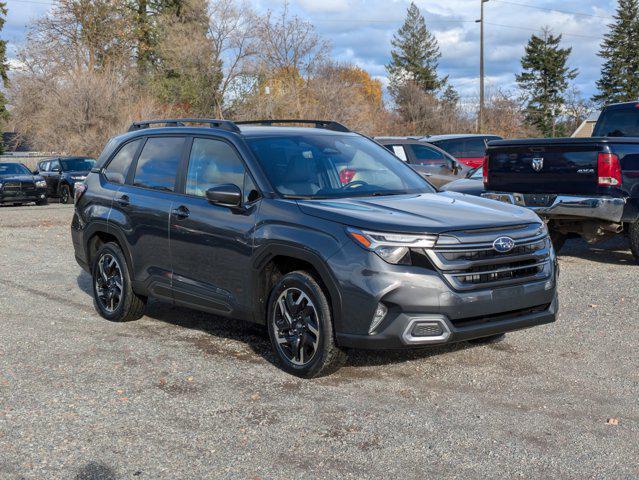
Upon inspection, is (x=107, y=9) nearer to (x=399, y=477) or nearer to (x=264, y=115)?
(x=264, y=115)

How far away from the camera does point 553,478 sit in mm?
3760

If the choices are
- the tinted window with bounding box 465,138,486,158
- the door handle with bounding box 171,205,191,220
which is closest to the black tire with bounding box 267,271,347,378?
the door handle with bounding box 171,205,191,220

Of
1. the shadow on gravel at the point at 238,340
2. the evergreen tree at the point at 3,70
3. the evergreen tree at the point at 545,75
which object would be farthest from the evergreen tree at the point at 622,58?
the shadow on gravel at the point at 238,340

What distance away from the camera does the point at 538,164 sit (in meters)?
9.90

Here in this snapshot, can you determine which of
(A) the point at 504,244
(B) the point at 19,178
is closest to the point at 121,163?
(A) the point at 504,244

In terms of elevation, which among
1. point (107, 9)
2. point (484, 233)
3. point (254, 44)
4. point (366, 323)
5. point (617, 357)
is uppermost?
point (107, 9)

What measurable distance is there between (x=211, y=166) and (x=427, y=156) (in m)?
10.1

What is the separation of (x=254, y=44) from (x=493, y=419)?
38470 millimetres

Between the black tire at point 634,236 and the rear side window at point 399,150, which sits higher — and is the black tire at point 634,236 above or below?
below

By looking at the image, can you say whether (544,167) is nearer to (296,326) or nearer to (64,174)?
(296,326)

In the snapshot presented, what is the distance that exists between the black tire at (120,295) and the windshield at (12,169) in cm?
1984

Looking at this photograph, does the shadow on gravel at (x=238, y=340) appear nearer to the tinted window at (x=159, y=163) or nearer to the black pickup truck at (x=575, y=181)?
the tinted window at (x=159, y=163)

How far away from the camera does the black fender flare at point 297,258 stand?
5.00m

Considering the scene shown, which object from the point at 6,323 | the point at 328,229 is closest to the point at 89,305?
the point at 6,323
